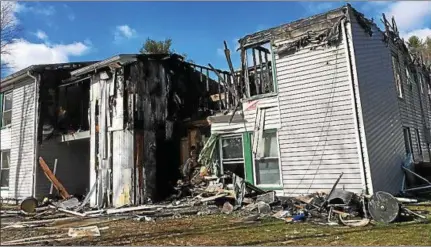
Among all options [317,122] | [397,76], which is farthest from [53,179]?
[397,76]

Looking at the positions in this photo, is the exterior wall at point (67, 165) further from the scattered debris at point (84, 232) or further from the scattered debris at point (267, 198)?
the scattered debris at point (267, 198)

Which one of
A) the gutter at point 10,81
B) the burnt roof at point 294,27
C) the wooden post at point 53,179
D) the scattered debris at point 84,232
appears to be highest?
the gutter at point 10,81

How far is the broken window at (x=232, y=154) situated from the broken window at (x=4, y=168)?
1206 centimetres

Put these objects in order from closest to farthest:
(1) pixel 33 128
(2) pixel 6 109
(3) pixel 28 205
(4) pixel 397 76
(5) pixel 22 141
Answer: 1. (3) pixel 28 205
2. (4) pixel 397 76
3. (1) pixel 33 128
4. (5) pixel 22 141
5. (2) pixel 6 109

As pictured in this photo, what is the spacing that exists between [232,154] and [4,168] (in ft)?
42.1

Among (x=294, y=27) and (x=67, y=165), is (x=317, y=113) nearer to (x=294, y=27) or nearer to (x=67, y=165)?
(x=294, y=27)

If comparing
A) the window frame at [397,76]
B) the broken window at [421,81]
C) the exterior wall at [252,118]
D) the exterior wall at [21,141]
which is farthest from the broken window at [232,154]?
the broken window at [421,81]

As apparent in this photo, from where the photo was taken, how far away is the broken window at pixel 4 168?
17.5 meters

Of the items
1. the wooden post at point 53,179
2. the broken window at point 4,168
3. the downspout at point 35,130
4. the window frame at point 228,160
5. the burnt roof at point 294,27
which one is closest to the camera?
the burnt roof at point 294,27

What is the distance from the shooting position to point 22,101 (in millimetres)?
16844

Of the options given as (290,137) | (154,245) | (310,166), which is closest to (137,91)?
(290,137)

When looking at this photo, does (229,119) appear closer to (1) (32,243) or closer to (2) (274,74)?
(2) (274,74)

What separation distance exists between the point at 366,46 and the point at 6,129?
17191 millimetres

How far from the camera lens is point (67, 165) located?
16.2 m
